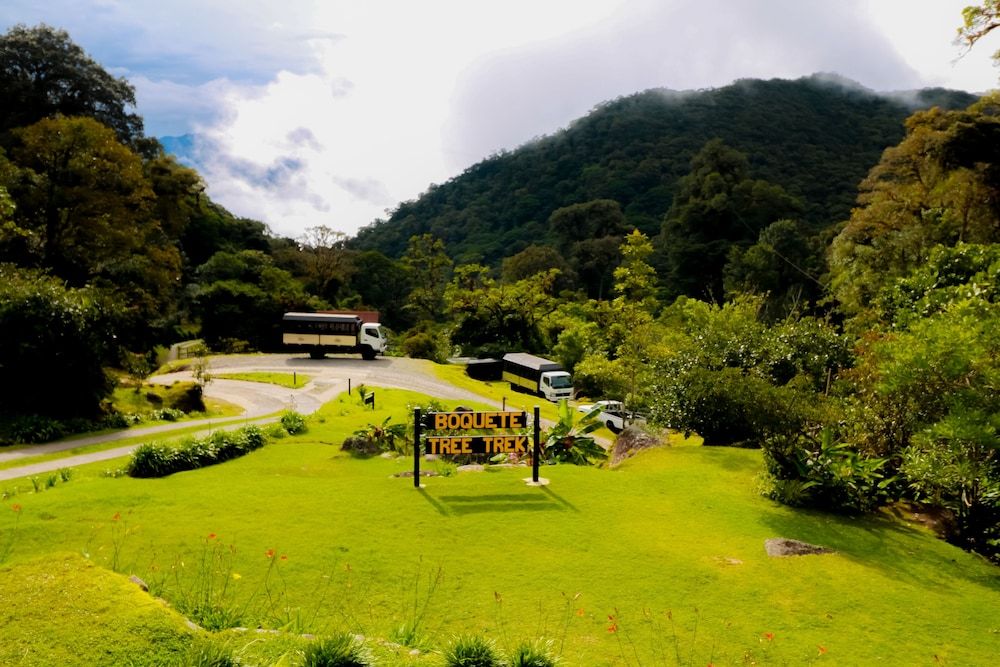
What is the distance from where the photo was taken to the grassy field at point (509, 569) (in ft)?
22.1

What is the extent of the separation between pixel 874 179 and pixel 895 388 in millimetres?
32673

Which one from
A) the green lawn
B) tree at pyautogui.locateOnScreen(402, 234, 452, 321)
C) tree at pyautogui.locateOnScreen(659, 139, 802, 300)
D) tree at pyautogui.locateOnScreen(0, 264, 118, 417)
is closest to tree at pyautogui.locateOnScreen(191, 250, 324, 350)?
the green lawn

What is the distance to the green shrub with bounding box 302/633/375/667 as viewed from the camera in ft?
16.4

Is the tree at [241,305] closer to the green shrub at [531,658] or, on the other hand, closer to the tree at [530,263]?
the tree at [530,263]

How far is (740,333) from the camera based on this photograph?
20047 millimetres

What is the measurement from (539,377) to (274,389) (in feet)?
49.9

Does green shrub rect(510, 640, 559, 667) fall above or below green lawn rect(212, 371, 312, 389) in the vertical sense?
above

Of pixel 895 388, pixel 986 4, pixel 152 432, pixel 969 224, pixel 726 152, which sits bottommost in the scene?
pixel 152 432

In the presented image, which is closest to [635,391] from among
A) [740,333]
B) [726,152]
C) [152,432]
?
[740,333]

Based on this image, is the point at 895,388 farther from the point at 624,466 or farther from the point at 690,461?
the point at 624,466

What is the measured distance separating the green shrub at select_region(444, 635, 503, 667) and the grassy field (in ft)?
1.37

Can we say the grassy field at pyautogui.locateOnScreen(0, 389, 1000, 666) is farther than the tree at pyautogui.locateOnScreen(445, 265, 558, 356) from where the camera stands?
No

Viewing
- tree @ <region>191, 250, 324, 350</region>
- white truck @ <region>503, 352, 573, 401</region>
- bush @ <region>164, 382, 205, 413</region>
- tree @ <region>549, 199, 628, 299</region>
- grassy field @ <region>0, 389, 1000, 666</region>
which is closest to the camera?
grassy field @ <region>0, 389, 1000, 666</region>

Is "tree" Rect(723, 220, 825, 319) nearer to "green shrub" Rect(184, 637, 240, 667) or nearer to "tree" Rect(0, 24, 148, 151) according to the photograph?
"tree" Rect(0, 24, 148, 151)
